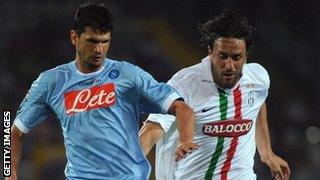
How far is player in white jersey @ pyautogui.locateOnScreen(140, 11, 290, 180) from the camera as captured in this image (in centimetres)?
323

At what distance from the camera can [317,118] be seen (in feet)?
21.4

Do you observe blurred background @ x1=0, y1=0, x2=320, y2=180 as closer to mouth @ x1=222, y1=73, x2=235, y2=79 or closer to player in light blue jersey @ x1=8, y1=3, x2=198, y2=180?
mouth @ x1=222, y1=73, x2=235, y2=79

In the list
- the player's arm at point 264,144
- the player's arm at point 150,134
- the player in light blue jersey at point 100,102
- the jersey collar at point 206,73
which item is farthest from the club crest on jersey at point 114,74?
the player's arm at point 264,144

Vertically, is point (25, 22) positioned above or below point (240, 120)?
above

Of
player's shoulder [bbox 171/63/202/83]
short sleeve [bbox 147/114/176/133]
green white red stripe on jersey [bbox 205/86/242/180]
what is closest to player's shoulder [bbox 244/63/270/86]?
green white red stripe on jersey [bbox 205/86/242/180]

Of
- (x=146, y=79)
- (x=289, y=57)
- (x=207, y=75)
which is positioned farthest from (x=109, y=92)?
(x=289, y=57)

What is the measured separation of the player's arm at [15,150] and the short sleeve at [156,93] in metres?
0.61

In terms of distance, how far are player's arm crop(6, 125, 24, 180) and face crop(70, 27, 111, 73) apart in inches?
16.7

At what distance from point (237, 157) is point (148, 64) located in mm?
3228

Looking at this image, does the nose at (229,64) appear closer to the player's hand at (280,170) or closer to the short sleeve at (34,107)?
the player's hand at (280,170)

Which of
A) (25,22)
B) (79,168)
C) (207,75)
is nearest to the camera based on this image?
(79,168)

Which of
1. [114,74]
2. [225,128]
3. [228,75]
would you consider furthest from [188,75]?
[114,74]

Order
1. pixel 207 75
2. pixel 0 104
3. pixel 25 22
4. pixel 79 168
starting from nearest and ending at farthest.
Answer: pixel 79 168
pixel 207 75
pixel 0 104
pixel 25 22

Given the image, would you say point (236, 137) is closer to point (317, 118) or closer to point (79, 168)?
point (79, 168)
